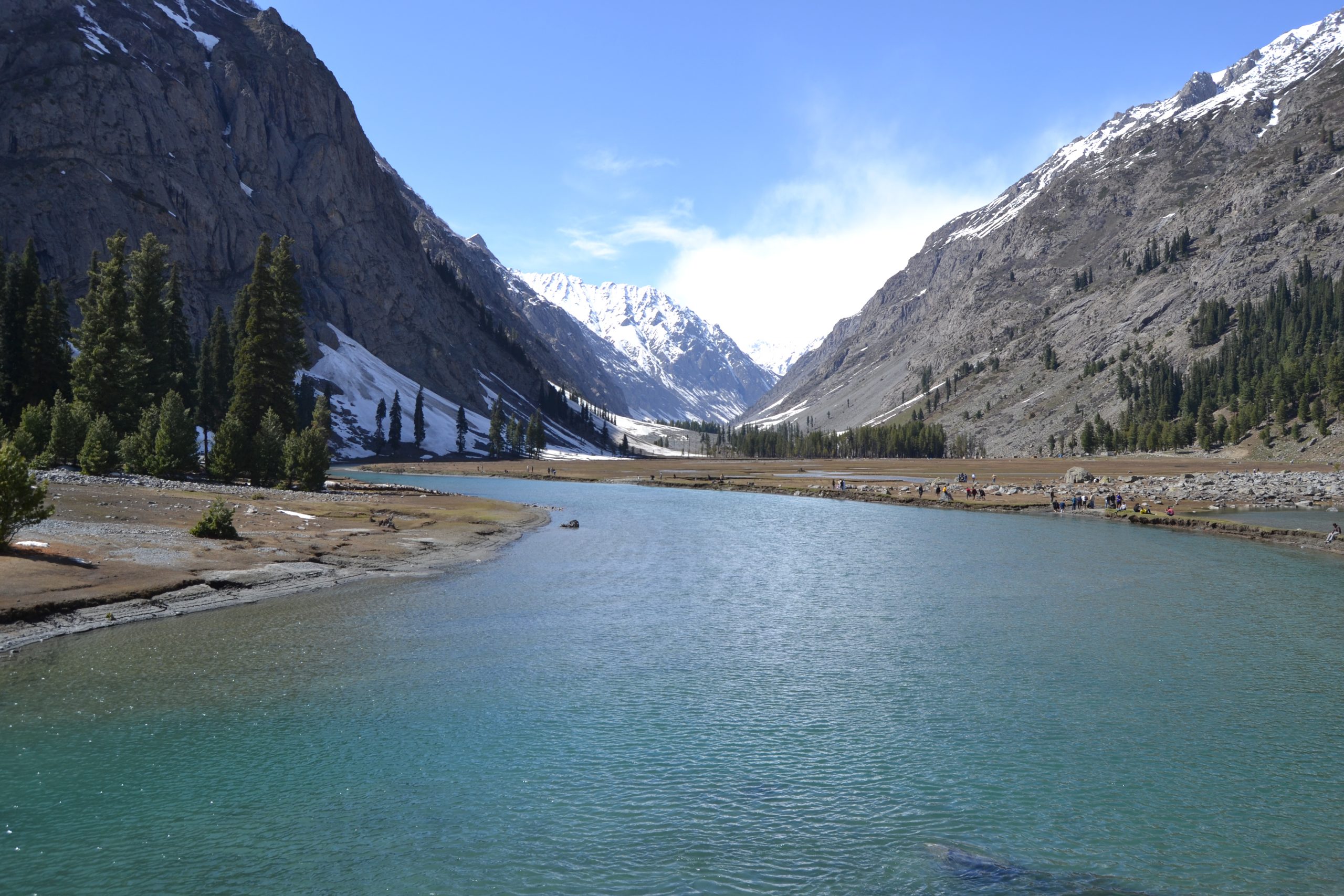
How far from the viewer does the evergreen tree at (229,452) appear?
69.9 m

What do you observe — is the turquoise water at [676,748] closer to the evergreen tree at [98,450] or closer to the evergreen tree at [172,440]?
the evergreen tree at [98,450]

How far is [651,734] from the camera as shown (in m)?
19.8

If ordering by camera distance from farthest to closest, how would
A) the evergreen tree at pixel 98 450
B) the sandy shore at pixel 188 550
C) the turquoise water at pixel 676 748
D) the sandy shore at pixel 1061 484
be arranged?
the sandy shore at pixel 1061 484 → the evergreen tree at pixel 98 450 → the sandy shore at pixel 188 550 → the turquoise water at pixel 676 748

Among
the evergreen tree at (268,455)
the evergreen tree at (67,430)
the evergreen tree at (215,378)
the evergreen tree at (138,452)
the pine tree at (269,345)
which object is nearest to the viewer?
the evergreen tree at (67,430)

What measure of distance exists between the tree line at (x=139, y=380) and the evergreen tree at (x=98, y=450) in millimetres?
106

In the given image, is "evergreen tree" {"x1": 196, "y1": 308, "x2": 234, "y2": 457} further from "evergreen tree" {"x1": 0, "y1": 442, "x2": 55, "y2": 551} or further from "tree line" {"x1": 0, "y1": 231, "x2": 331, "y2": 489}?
"evergreen tree" {"x1": 0, "y1": 442, "x2": 55, "y2": 551}

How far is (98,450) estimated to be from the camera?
Result: 60.3 metres

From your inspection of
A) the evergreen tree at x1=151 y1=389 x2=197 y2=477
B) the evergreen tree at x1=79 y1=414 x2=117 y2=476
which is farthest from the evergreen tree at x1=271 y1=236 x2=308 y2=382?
the evergreen tree at x1=79 y1=414 x2=117 y2=476

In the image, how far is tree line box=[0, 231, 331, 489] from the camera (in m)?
65.6

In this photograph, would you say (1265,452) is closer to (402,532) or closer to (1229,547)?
→ (1229,547)

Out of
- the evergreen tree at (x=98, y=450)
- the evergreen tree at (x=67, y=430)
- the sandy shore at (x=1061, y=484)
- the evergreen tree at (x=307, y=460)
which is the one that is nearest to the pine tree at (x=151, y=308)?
the evergreen tree at (x=67, y=430)

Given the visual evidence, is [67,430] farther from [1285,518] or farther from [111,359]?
[1285,518]

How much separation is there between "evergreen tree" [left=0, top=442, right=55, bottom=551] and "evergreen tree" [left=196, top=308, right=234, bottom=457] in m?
83.4

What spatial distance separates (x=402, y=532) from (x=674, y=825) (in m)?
41.5
